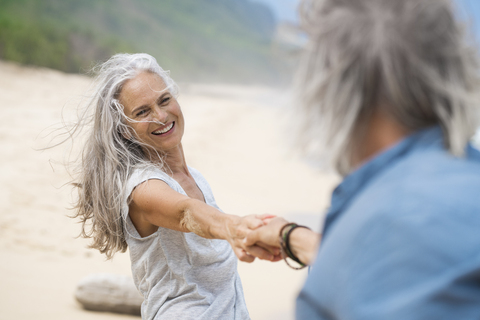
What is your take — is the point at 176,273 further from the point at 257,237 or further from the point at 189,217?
the point at 257,237

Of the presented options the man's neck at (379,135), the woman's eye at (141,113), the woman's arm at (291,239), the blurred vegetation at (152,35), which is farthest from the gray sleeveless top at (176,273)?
the man's neck at (379,135)

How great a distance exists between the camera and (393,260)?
993 mm

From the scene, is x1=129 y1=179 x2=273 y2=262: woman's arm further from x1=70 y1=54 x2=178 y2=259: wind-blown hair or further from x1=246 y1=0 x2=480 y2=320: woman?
x1=246 y1=0 x2=480 y2=320: woman

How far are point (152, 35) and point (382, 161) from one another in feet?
205

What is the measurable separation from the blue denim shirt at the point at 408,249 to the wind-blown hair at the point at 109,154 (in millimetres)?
1506

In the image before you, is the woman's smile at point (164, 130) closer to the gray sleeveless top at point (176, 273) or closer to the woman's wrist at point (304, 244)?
the gray sleeveless top at point (176, 273)

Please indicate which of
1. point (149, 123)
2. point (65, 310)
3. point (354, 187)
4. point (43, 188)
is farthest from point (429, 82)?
point (43, 188)

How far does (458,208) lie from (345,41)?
542 mm

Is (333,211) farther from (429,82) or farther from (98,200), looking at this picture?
(98,200)

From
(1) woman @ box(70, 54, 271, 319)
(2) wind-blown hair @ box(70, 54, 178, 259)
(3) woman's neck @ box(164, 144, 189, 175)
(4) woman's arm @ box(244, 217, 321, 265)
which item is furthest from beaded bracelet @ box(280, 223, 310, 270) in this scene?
(3) woman's neck @ box(164, 144, 189, 175)

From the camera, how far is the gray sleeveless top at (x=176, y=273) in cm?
234

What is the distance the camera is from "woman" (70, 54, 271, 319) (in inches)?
88.4

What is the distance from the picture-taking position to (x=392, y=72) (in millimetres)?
1172

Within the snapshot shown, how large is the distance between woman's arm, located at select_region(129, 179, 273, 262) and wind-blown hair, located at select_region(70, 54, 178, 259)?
16 cm
